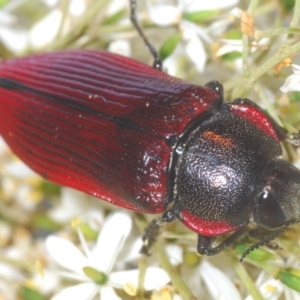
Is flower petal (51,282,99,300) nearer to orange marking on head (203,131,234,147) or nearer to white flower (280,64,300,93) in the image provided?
orange marking on head (203,131,234,147)

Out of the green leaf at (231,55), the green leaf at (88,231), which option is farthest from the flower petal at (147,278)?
the green leaf at (231,55)

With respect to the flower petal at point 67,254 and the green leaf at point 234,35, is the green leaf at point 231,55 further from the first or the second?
the flower petal at point 67,254

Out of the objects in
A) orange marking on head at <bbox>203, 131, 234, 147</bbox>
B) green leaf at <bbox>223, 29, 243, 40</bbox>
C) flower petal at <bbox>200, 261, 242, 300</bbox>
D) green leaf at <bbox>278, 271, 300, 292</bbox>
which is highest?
green leaf at <bbox>223, 29, 243, 40</bbox>

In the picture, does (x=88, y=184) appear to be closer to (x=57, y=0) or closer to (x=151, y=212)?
(x=151, y=212)

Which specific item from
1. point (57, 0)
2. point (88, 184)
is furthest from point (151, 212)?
point (57, 0)

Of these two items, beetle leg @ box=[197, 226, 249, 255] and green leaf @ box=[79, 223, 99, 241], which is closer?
beetle leg @ box=[197, 226, 249, 255]

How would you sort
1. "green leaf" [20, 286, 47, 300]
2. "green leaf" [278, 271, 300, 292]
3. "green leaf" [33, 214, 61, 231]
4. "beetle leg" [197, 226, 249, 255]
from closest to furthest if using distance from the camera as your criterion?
"green leaf" [278, 271, 300, 292]
"beetle leg" [197, 226, 249, 255]
"green leaf" [20, 286, 47, 300]
"green leaf" [33, 214, 61, 231]

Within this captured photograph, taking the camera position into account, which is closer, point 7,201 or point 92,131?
point 92,131

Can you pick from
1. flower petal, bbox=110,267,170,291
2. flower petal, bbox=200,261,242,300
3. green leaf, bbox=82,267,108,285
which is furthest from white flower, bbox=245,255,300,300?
green leaf, bbox=82,267,108,285

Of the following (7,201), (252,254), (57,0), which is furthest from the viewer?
(7,201)
